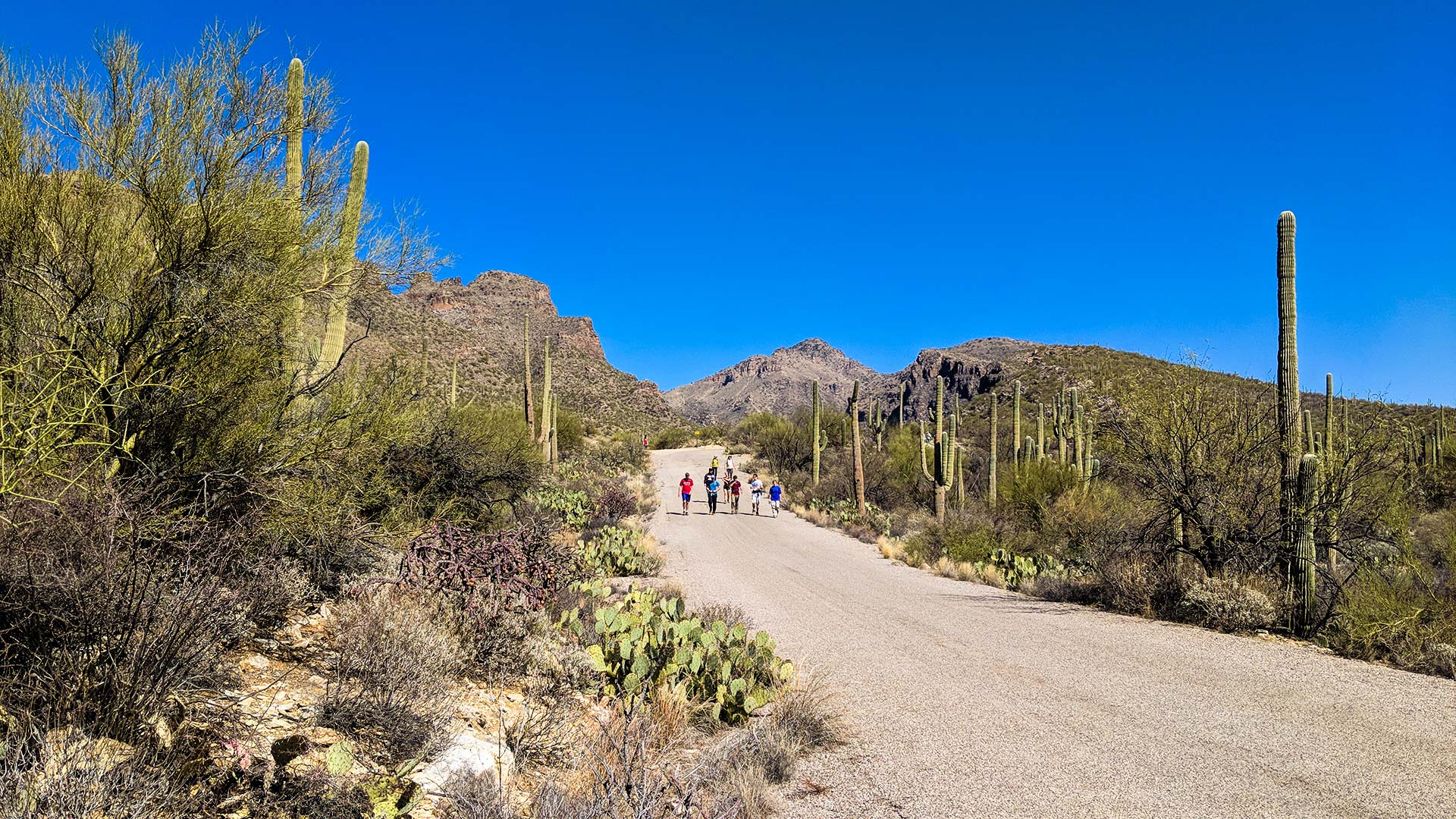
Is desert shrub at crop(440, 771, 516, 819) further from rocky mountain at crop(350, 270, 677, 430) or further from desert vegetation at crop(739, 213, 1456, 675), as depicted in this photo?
rocky mountain at crop(350, 270, 677, 430)

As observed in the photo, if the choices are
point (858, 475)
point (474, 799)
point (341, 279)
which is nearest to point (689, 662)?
point (474, 799)

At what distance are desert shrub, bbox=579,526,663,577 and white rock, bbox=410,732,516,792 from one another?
7.23 meters

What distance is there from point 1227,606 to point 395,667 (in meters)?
9.81

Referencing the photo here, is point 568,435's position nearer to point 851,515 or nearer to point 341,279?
point 851,515

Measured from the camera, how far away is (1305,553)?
28.4 feet

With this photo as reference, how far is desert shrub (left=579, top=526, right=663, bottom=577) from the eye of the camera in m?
12.6

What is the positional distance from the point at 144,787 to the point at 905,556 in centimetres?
1523

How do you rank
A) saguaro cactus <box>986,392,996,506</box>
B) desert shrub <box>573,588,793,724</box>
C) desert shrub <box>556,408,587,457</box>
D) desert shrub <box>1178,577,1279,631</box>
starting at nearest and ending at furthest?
desert shrub <box>573,588,793,724</box>, desert shrub <box>1178,577,1279,631</box>, saguaro cactus <box>986,392,996,506</box>, desert shrub <box>556,408,587,457</box>

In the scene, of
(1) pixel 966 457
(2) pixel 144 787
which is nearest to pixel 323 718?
(2) pixel 144 787

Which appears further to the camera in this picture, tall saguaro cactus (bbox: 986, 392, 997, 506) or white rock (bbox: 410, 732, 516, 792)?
tall saguaro cactus (bbox: 986, 392, 997, 506)

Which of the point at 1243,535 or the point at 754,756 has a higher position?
the point at 1243,535

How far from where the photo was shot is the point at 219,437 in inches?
247

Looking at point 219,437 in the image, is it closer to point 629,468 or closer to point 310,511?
point 310,511

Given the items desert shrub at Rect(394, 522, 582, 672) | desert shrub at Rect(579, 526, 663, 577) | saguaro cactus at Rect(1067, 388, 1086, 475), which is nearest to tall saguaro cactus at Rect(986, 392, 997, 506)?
saguaro cactus at Rect(1067, 388, 1086, 475)
